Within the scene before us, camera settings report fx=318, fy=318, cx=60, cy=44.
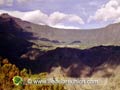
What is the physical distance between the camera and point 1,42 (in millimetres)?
196250

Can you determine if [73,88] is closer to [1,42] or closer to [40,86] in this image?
[1,42]

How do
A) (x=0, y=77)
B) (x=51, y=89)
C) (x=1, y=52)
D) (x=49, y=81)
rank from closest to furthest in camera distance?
(x=49, y=81)
(x=51, y=89)
(x=0, y=77)
(x=1, y=52)

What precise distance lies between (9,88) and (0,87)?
2657 mm

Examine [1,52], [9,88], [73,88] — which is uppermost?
[9,88]

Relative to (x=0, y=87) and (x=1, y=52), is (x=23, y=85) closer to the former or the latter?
(x=0, y=87)

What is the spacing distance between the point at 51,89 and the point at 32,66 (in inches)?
6189

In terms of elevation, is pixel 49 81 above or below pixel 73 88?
above

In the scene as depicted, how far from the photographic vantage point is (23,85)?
128ft

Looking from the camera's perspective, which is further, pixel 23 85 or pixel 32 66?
pixel 32 66

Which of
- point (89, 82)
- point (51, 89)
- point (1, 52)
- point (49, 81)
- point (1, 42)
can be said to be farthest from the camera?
point (1, 42)

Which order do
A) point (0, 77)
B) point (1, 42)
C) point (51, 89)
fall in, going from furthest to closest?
point (1, 42), point (0, 77), point (51, 89)

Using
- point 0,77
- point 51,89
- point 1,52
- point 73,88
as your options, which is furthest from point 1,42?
point 51,89

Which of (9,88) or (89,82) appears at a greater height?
(89,82)

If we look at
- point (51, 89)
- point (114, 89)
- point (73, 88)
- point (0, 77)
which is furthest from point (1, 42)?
point (51, 89)
